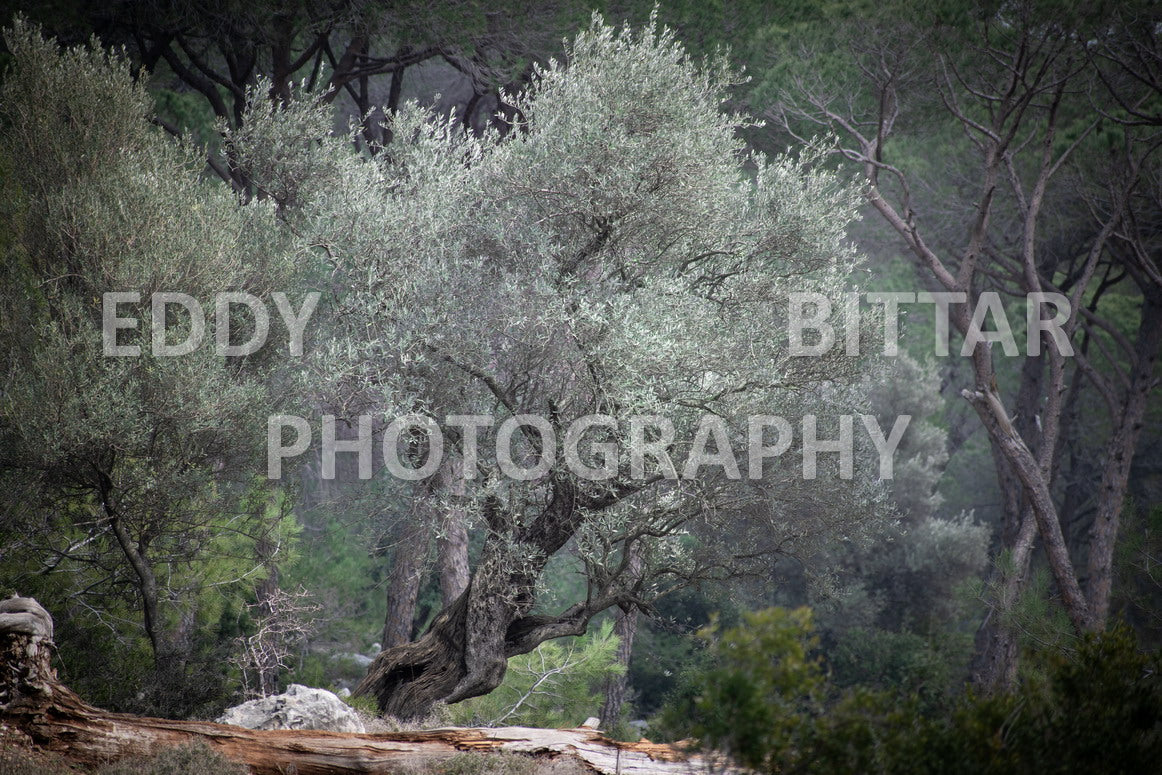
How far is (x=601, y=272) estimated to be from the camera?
9.33m

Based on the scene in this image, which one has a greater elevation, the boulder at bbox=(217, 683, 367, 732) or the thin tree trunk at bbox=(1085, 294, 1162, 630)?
the thin tree trunk at bbox=(1085, 294, 1162, 630)

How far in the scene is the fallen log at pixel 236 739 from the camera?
19.3 ft

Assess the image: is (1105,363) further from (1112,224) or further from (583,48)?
(583,48)

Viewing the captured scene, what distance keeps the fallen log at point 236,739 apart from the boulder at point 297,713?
81cm

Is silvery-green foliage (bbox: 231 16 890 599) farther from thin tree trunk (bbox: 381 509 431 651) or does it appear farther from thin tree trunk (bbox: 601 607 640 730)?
thin tree trunk (bbox: 601 607 640 730)

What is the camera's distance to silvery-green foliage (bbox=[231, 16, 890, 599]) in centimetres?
843

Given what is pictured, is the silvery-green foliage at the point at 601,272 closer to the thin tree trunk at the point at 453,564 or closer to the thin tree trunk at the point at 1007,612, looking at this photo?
the thin tree trunk at the point at 453,564

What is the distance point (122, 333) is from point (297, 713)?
414 centimetres

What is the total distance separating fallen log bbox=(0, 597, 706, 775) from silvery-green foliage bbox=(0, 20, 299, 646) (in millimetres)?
2242

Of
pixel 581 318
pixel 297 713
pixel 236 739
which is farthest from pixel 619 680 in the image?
pixel 236 739

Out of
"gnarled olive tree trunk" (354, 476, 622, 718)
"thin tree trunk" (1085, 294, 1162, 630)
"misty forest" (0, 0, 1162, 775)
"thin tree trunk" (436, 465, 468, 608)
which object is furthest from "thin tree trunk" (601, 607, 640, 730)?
"thin tree trunk" (1085, 294, 1162, 630)

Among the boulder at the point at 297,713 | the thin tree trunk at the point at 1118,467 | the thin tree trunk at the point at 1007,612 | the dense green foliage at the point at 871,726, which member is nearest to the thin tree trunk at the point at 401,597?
the boulder at the point at 297,713

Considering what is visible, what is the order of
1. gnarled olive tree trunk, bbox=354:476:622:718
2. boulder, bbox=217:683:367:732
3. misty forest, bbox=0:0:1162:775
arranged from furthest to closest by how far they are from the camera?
gnarled olive tree trunk, bbox=354:476:622:718, misty forest, bbox=0:0:1162:775, boulder, bbox=217:683:367:732

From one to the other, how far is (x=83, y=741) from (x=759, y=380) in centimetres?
620
